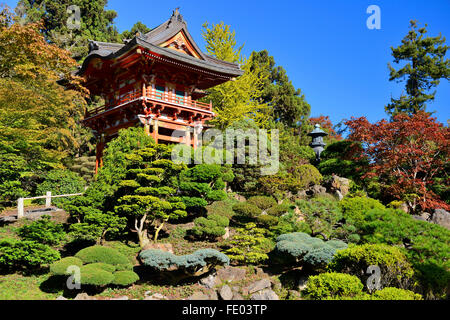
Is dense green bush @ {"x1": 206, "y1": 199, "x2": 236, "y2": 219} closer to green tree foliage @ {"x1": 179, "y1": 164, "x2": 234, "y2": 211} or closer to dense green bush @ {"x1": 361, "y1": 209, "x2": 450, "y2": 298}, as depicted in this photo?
green tree foliage @ {"x1": 179, "y1": 164, "x2": 234, "y2": 211}

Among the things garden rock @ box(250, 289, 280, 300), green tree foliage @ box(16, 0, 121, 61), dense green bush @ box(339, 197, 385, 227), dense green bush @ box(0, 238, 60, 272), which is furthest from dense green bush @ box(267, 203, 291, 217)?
green tree foliage @ box(16, 0, 121, 61)

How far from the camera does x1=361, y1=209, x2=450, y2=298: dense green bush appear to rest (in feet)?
32.5

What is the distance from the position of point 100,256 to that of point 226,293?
392 centimetres

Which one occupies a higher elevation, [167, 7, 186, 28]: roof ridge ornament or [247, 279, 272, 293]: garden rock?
[167, 7, 186, 28]: roof ridge ornament

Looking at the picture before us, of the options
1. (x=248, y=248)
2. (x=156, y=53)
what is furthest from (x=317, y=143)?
(x=248, y=248)

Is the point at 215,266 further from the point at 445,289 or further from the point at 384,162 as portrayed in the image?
the point at 384,162

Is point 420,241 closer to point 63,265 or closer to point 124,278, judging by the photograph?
point 124,278

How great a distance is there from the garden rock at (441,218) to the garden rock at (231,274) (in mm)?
10157

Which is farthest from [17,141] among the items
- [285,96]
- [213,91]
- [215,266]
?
[285,96]

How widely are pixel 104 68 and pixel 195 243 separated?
39.8ft

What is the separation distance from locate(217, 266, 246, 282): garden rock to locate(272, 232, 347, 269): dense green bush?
1315 millimetres

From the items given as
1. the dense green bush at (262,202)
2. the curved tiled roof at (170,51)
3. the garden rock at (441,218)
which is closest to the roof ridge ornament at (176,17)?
the curved tiled roof at (170,51)

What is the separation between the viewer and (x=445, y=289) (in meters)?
10.0

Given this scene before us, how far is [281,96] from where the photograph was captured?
32156 mm
